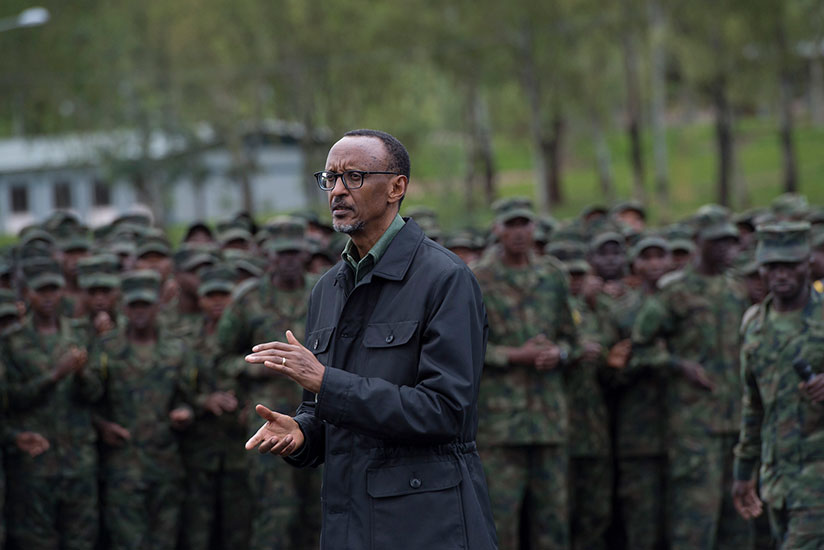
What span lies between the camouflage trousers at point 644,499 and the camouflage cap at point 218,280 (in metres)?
3.52

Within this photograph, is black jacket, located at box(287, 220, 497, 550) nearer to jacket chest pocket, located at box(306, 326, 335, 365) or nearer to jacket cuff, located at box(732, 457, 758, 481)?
jacket chest pocket, located at box(306, 326, 335, 365)

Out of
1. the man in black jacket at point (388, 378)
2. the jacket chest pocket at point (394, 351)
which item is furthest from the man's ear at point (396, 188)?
the jacket chest pocket at point (394, 351)

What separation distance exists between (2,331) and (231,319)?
171 centimetres

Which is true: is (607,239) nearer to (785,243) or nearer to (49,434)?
(785,243)

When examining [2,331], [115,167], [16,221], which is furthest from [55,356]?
[16,221]

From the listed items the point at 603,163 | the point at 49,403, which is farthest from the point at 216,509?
the point at 603,163

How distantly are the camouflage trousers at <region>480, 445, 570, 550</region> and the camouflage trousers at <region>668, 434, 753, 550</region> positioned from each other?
84 cm

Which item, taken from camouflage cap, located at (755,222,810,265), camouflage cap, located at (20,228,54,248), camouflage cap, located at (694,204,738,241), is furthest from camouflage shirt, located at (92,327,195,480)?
camouflage cap, located at (755,222,810,265)

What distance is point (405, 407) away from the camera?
427 centimetres

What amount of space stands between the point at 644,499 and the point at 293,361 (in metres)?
6.08

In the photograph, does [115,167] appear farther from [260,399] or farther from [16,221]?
[260,399]

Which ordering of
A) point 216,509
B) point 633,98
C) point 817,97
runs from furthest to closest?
point 817,97, point 633,98, point 216,509

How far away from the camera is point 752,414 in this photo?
7188 mm

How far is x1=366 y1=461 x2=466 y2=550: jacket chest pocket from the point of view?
436 cm
